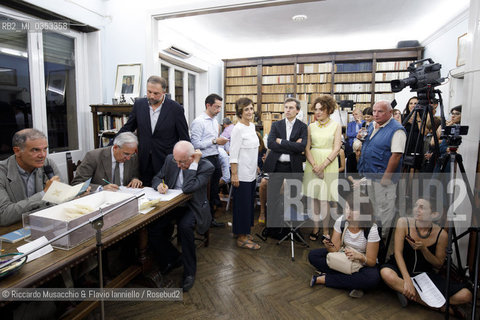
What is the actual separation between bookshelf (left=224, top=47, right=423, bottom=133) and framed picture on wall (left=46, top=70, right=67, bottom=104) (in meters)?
4.57

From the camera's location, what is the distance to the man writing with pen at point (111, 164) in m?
2.26

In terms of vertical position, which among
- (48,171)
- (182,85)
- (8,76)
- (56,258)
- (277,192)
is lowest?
(277,192)

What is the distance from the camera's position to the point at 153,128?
2.76 metres

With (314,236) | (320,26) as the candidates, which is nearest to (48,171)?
(314,236)

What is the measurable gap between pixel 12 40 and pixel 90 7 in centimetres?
108

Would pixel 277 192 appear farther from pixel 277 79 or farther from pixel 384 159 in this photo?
pixel 277 79

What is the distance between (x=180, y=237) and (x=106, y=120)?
90.2 inches

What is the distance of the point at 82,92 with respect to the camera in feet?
12.7

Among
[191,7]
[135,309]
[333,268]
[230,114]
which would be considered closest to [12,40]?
[191,7]

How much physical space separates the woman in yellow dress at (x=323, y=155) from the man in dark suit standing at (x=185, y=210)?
1169mm

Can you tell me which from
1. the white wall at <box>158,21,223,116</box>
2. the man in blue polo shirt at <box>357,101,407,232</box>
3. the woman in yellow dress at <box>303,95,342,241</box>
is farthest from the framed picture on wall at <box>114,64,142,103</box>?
the man in blue polo shirt at <box>357,101,407,232</box>

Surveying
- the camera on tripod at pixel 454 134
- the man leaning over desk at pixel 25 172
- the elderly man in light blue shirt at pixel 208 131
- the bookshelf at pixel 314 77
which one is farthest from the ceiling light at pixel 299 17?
the man leaning over desk at pixel 25 172

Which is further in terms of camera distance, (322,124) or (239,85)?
(239,85)

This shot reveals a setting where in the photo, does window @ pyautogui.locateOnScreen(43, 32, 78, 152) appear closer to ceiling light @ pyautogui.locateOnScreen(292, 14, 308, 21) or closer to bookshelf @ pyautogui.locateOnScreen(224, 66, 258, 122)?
ceiling light @ pyautogui.locateOnScreen(292, 14, 308, 21)
